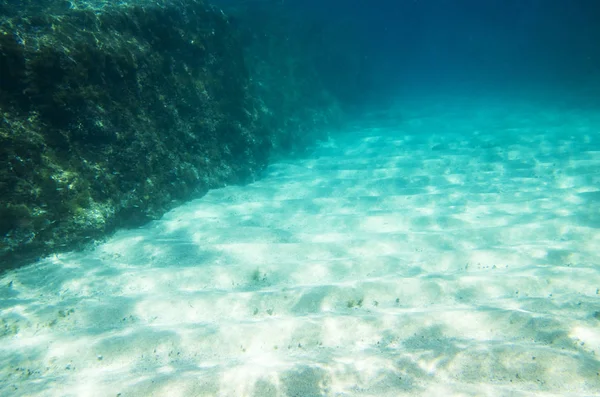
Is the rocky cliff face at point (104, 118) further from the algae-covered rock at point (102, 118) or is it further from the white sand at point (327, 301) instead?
the white sand at point (327, 301)

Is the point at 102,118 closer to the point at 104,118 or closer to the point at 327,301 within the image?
the point at 104,118

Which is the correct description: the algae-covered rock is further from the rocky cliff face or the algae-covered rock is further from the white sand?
the white sand

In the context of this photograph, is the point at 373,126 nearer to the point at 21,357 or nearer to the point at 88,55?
the point at 88,55

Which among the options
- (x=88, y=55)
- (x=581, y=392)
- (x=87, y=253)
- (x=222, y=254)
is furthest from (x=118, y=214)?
(x=581, y=392)

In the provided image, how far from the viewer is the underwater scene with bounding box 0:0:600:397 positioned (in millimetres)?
2715

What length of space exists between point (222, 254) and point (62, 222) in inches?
98.8

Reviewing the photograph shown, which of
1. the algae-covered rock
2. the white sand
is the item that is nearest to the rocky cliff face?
the algae-covered rock

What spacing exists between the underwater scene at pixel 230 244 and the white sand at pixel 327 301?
0.02 m

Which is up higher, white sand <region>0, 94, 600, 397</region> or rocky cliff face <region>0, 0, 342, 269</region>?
rocky cliff face <region>0, 0, 342, 269</region>

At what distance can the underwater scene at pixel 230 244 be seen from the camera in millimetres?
2715

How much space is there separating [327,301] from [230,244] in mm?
2310

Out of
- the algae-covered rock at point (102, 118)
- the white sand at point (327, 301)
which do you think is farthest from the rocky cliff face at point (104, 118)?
the white sand at point (327, 301)

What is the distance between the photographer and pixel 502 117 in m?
20.0

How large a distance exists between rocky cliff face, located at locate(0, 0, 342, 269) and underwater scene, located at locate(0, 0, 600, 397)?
33mm
